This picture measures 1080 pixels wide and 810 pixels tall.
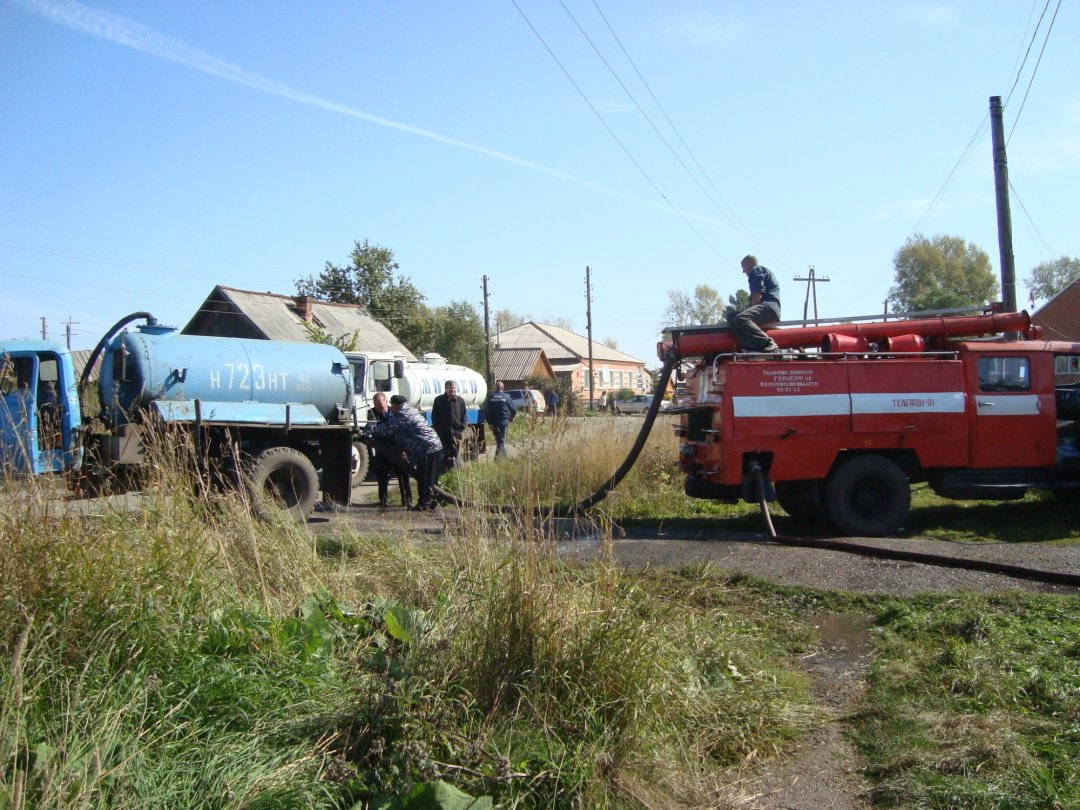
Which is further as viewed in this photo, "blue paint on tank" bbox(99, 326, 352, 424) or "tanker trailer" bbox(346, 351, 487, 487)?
"tanker trailer" bbox(346, 351, 487, 487)

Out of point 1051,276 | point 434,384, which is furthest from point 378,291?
point 1051,276

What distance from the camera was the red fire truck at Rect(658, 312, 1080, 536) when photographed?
989 centimetres

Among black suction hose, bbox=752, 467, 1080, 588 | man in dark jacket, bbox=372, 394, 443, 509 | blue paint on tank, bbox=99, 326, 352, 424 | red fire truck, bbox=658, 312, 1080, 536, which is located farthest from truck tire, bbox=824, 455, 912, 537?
blue paint on tank, bbox=99, 326, 352, 424

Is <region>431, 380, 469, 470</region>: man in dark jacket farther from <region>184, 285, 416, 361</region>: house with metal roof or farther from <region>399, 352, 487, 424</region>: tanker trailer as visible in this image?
<region>184, 285, 416, 361</region>: house with metal roof

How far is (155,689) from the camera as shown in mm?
3445

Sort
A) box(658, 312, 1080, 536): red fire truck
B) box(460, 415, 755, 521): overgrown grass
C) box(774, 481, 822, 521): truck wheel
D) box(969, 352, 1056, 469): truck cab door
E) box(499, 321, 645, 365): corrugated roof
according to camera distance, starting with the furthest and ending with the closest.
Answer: box(499, 321, 645, 365): corrugated roof, box(969, 352, 1056, 469): truck cab door, box(774, 481, 822, 521): truck wheel, box(658, 312, 1080, 536): red fire truck, box(460, 415, 755, 521): overgrown grass

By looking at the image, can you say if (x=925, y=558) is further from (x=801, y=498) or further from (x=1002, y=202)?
(x=1002, y=202)

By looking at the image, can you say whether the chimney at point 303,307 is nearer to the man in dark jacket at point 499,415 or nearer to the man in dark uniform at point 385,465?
the man in dark jacket at point 499,415

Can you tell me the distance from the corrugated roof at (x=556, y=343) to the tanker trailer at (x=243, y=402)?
68.8 metres

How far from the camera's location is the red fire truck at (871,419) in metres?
9.89

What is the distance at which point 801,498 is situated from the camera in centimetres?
1048

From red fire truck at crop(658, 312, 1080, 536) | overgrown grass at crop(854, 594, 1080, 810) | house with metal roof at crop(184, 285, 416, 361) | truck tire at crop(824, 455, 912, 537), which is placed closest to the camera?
overgrown grass at crop(854, 594, 1080, 810)

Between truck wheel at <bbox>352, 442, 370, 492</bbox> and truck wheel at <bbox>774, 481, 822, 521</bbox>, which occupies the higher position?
truck wheel at <bbox>352, 442, 370, 492</bbox>

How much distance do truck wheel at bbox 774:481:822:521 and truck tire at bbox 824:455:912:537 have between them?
183 millimetres
